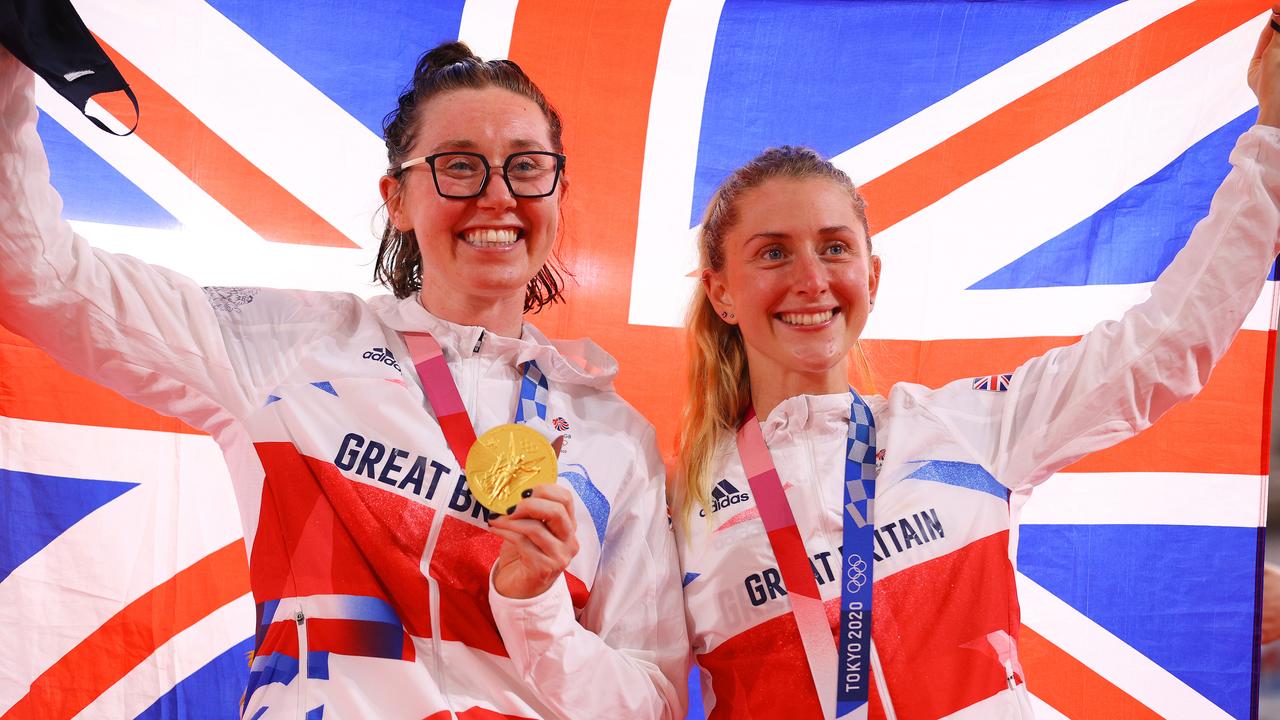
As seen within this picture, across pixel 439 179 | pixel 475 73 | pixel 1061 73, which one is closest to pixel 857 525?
pixel 439 179

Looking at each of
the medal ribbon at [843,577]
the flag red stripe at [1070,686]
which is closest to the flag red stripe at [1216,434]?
the flag red stripe at [1070,686]

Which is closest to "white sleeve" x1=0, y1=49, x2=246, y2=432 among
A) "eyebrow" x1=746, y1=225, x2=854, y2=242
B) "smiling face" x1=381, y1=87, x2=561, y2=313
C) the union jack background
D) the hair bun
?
"smiling face" x1=381, y1=87, x2=561, y2=313

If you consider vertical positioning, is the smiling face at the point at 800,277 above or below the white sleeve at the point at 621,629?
above

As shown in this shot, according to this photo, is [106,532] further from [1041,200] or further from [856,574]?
[1041,200]

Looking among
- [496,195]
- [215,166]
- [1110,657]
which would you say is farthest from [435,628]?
[1110,657]

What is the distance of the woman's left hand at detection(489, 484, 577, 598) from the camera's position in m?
1.90

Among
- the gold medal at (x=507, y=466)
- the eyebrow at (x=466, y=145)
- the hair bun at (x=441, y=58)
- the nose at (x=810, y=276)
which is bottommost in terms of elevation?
the gold medal at (x=507, y=466)

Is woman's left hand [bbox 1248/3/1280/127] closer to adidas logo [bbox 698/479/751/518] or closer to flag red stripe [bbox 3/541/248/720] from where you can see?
adidas logo [bbox 698/479/751/518]

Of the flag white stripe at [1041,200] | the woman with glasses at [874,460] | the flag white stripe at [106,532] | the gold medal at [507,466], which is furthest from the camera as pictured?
the flag white stripe at [1041,200]

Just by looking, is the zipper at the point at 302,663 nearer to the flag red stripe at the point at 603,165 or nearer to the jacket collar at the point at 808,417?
the jacket collar at the point at 808,417

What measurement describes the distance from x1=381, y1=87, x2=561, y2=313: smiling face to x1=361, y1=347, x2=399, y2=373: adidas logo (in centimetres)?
24

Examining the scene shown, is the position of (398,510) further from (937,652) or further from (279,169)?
(279,169)

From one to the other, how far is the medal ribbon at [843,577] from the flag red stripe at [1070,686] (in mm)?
1309

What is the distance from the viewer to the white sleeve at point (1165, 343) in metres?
2.15
